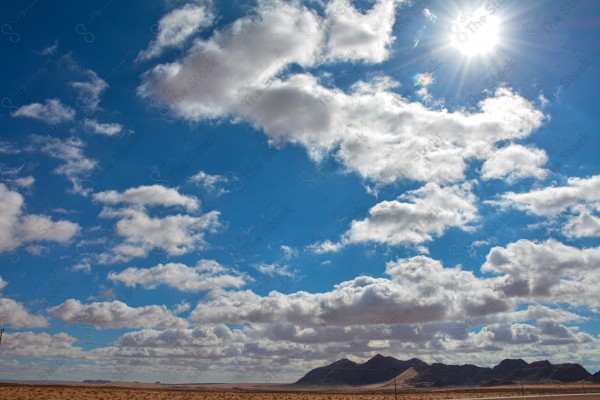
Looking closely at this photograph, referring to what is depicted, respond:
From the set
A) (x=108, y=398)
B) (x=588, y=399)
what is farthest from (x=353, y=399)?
(x=108, y=398)

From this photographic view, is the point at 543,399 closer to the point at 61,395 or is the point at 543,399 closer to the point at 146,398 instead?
the point at 146,398

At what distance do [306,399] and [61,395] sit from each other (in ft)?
148

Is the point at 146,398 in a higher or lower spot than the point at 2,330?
lower

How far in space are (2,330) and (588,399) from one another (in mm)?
100806

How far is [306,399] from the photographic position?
300 ft

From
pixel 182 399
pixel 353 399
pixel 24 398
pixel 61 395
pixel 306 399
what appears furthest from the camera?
pixel 353 399

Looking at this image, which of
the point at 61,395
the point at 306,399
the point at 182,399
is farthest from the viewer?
the point at 306,399

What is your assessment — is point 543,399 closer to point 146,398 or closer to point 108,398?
point 146,398

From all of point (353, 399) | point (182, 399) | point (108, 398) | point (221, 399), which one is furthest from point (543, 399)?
point (108, 398)

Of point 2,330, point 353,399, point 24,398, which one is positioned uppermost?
point 2,330

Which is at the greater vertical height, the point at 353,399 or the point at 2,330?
the point at 2,330

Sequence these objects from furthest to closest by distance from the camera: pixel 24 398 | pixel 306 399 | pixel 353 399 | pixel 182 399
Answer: pixel 353 399 < pixel 306 399 < pixel 182 399 < pixel 24 398

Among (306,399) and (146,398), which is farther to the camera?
(306,399)

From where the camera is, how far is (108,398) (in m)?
73.7
